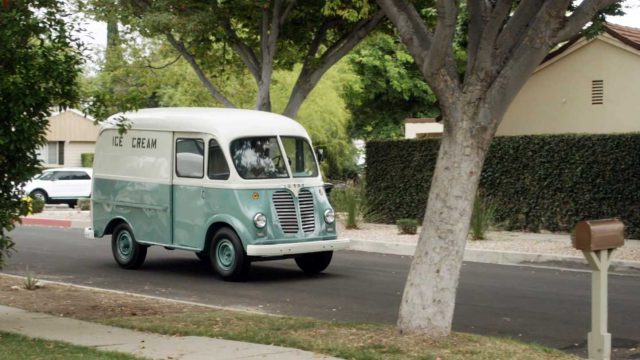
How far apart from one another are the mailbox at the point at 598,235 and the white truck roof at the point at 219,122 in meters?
7.41

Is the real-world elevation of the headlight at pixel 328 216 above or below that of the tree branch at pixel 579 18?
below

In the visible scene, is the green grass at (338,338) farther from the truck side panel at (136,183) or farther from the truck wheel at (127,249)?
the truck wheel at (127,249)

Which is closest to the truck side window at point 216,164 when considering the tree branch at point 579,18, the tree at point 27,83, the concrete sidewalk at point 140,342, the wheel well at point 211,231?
the wheel well at point 211,231

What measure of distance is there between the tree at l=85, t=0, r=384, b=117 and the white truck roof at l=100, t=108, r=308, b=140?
577cm

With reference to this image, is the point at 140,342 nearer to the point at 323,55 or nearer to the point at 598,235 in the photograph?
the point at 598,235

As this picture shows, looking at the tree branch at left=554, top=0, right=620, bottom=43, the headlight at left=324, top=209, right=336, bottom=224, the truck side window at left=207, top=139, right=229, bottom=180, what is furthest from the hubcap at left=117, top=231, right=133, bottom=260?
the tree branch at left=554, top=0, right=620, bottom=43

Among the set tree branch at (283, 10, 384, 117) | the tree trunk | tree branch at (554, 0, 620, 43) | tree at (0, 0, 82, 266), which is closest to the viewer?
the tree trunk

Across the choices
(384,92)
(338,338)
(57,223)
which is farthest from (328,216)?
(384,92)

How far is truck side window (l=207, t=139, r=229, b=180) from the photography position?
49.1 ft

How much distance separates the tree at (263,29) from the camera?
21.6 metres

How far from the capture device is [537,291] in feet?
45.0

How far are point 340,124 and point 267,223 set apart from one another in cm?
2720

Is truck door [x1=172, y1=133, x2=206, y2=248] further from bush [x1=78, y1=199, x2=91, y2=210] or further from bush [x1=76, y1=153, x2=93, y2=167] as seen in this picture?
bush [x1=76, y1=153, x2=93, y2=167]

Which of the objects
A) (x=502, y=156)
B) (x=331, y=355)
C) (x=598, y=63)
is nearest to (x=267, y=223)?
(x=331, y=355)
